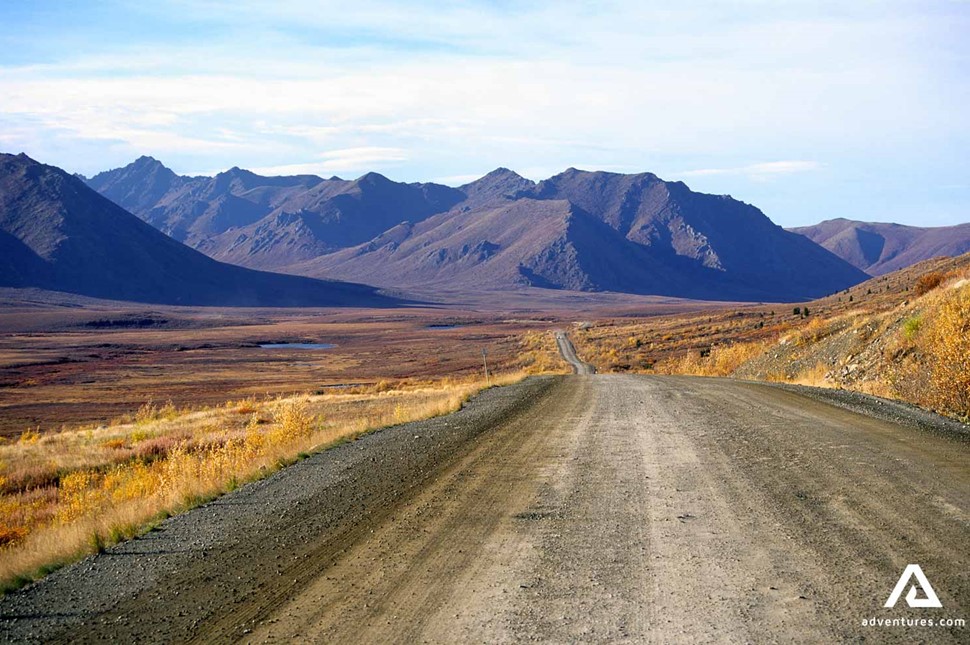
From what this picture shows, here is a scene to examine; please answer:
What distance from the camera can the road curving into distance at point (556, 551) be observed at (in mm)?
5855

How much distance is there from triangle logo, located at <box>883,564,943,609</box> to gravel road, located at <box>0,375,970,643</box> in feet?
0.19

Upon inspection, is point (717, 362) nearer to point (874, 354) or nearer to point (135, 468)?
point (874, 354)

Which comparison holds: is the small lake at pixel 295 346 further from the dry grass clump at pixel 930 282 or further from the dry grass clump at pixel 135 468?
the dry grass clump at pixel 930 282

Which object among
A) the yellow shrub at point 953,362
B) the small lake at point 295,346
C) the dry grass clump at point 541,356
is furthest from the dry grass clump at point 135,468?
the small lake at point 295,346

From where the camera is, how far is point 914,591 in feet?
19.9

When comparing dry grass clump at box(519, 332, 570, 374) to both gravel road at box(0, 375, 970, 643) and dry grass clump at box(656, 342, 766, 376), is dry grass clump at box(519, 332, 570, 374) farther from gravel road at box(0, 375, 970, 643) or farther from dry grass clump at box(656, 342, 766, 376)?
gravel road at box(0, 375, 970, 643)

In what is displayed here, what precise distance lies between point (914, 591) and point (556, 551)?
273cm

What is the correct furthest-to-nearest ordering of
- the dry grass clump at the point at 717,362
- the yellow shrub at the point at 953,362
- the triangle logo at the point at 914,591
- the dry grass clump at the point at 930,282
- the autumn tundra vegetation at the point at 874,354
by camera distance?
the dry grass clump at the point at 717,362 < the dry grass clump at the point at 930,282 < the autumn tundra vegetation at the point at 874,354 < the yellow shrub at the point at 953,362 < the triangle logo at the point at 914,591

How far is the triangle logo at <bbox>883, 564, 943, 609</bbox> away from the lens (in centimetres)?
584

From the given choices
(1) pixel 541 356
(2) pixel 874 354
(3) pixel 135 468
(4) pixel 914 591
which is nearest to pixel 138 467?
(3) pixel 135 468

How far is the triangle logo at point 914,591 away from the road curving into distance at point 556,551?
0.20ft

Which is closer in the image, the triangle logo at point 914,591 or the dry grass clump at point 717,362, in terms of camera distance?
the triangle logo at point 914,591

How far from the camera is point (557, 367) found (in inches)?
2084

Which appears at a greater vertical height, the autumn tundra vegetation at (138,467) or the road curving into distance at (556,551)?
the road curving into distance at (556,551)
